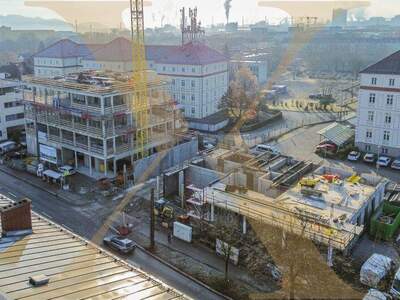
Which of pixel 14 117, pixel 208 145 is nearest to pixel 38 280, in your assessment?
pixel 208 145

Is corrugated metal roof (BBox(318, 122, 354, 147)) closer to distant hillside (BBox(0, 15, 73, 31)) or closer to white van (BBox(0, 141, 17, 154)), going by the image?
distant hillside (BBox(0, 15, 73, 31))

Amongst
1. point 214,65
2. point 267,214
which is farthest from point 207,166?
point 214,65

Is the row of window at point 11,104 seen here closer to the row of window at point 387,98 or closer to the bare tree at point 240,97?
the bare tree at point 240,97

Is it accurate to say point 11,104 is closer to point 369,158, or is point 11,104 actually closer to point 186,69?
point 186,69

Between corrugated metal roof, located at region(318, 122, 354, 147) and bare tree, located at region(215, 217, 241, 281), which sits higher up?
corrugated metal roof, located at region(318, 122, 354, 147)

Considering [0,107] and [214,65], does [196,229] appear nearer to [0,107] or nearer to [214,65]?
[0,107]

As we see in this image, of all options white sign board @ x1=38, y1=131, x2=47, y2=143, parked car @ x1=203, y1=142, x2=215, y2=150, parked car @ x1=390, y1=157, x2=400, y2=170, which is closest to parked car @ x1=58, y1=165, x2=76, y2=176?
white sign board @ x1=38, y1=131, x2=47, y2=143
